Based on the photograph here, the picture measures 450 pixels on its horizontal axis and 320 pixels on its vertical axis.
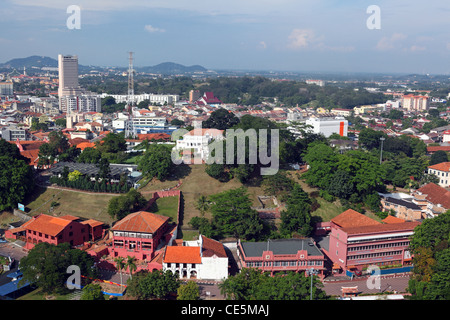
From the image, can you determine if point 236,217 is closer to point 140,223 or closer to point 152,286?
point 140,223

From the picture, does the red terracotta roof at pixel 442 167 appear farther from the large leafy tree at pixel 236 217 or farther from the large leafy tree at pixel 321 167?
the large leafy tree at pixel 236 217

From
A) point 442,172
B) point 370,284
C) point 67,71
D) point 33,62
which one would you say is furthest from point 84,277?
point 33,62

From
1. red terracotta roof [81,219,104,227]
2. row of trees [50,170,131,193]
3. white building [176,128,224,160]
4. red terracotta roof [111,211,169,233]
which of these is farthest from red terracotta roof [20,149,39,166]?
red terracotta roof [111,211,169,233]

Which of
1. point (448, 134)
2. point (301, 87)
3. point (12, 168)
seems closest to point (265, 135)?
point (12, 168)

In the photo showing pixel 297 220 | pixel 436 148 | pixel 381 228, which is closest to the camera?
pixel 381 228

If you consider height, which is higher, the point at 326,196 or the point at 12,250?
the point at 326,196

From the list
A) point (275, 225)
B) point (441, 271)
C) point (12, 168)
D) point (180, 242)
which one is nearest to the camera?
point (441, 271)

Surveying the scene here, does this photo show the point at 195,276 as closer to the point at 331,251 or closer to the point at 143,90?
the point at 331,251
